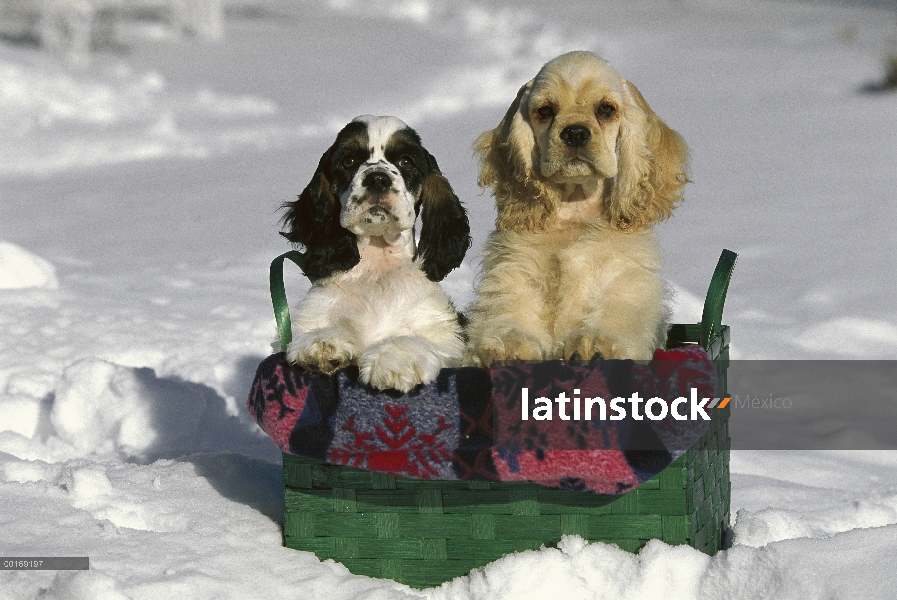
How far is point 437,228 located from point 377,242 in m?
0.22

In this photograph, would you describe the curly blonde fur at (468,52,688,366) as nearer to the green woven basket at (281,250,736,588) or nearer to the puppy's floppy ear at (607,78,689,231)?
the puppy's floppy ear at (607,78,689,231)

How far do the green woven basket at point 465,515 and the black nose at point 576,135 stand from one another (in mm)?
655

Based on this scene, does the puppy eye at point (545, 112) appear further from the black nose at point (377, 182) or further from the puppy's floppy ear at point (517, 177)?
the black nose at point (377, 182)

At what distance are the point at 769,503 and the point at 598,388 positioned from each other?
1642 millimetres

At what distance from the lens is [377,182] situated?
3.43m

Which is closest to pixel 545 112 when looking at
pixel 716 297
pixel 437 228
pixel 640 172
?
pixel 640 172

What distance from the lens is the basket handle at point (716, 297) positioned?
11.3 feet

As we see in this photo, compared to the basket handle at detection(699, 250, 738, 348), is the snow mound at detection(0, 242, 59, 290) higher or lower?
higher

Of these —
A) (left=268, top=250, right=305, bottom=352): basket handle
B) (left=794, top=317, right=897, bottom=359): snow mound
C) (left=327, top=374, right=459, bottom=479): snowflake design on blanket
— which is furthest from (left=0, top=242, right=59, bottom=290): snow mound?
(left=794, top=317, right=897, bottom=359): snow mound

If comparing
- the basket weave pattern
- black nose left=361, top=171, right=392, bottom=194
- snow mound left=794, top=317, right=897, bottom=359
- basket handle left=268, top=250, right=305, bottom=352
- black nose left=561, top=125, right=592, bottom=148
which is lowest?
the basket weave pattern

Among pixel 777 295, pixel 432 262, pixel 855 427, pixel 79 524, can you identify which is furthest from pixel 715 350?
pixel 777 295

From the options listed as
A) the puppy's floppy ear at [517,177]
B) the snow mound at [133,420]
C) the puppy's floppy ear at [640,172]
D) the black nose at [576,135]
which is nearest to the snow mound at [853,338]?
the puppy's floppy ear at [640,172]

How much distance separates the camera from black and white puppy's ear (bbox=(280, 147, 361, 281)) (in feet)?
11.9

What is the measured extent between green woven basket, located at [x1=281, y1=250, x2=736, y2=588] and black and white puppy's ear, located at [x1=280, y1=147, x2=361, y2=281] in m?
0.69
